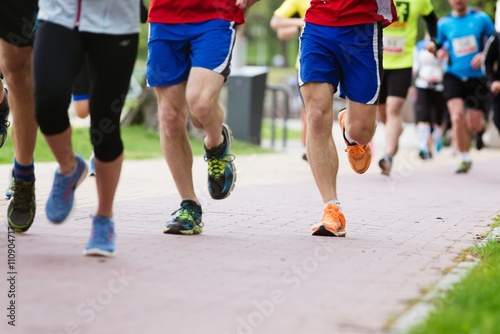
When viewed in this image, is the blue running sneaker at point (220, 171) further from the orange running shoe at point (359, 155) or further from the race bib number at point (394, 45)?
the race bib number at point (394, 45)

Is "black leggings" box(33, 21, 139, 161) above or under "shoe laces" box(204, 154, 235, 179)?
above

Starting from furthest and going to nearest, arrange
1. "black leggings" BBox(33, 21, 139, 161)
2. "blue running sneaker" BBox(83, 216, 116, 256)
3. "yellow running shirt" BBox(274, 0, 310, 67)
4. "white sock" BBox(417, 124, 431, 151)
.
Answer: "white sock" BBox(417, 124, 431, 151) → "yellow running shirt" BBox(274, 0, 310, 67) → "blue running sneaker" BBox(83, 216, 116, 256) → "black leggings" BBox(33, 21, 139, 161)

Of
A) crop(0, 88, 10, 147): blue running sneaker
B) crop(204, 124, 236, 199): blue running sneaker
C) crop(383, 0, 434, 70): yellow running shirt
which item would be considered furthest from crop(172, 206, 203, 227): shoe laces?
crop(383, 0, 434, 70): yellow running shirt

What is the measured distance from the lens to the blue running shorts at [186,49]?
6.75 m

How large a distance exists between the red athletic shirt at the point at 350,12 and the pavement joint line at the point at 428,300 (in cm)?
199

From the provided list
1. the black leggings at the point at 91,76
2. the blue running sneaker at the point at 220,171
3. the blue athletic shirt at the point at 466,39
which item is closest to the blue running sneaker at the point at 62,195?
the black leggings at the point at 91,76

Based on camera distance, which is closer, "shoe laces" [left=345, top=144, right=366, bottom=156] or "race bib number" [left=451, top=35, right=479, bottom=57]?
"shoe laces" [left=345, top=144, right=366, bottom=156]

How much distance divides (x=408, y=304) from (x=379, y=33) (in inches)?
123

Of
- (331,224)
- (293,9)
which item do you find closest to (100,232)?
(331,224)

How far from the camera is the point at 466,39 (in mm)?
14625

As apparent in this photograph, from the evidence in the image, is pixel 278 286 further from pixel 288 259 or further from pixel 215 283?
pixel 288 259

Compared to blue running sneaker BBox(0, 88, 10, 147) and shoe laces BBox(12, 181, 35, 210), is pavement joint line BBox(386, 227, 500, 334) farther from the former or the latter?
blue running sneaker BBox(0, 88, 10, 147)

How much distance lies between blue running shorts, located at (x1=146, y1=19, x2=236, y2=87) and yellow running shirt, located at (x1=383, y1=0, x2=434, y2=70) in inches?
248

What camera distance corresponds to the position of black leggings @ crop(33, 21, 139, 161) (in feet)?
18.0
